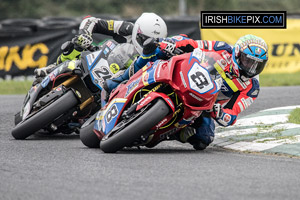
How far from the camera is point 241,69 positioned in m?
7.42

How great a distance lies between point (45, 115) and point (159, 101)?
1758mm

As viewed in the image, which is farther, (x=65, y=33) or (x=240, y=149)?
(x=65, y=33)

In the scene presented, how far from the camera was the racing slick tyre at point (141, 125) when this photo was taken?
21.9 feet

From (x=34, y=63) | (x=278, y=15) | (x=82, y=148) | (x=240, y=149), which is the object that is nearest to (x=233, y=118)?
(x=240, y=149)

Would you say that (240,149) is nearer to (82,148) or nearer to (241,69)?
A: (241,69)

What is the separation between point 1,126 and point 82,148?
2.42 metres

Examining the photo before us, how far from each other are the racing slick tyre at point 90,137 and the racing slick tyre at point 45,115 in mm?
467

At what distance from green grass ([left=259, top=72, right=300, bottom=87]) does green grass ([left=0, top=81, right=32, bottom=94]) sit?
210 inches

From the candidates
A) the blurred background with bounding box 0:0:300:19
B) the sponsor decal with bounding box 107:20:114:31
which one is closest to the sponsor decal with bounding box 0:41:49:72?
the sponsor decal with bounding box 107:20:114:31

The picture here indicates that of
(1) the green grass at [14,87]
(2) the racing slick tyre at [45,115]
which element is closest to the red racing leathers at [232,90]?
(2) the racing slick tyre at [45,115]

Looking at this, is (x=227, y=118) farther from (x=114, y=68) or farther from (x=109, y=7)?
(x=109, y=7)

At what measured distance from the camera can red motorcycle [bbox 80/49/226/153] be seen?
675 cm

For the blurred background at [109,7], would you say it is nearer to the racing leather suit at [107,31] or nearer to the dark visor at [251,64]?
the racing leather suit at [107,31]

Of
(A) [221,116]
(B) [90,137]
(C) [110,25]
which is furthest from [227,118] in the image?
(C) [110,25]
